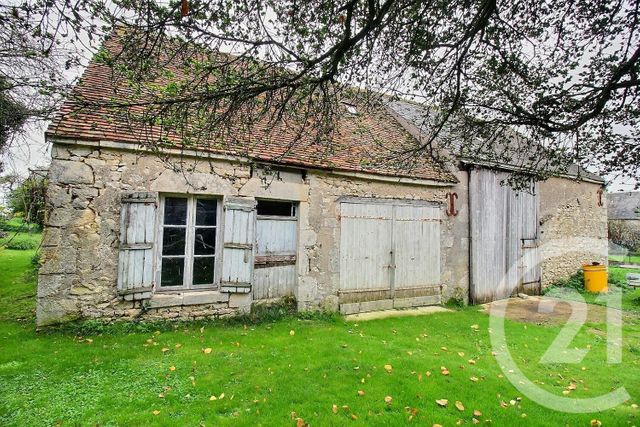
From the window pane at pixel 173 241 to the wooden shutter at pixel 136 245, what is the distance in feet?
0.98

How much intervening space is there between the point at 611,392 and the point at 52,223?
7675mm

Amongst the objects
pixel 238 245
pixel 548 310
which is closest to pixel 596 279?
pixel 548 310

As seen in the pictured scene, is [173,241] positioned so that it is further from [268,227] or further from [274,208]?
[274,208]

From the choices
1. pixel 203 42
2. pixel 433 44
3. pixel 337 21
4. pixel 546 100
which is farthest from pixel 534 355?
pixel 203 42

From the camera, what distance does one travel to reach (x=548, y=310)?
818 cm

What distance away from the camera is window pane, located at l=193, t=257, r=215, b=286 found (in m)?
5.98

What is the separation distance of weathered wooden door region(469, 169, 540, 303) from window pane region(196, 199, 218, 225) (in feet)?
20.1

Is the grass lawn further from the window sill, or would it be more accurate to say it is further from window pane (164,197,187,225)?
window pane (164,197,187,225)

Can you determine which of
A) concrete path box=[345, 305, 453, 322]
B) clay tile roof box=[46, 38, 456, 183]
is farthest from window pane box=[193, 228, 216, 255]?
concrete path box=[345, 305, 453, 322]

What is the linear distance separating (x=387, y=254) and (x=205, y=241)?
A: 12.5ft

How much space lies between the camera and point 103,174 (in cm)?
530

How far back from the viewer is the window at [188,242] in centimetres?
579

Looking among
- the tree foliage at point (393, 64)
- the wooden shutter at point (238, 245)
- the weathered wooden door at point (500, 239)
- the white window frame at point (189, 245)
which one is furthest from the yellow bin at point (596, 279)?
the white window frame at point (189, 245)

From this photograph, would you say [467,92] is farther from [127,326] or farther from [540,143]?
[127,326]
